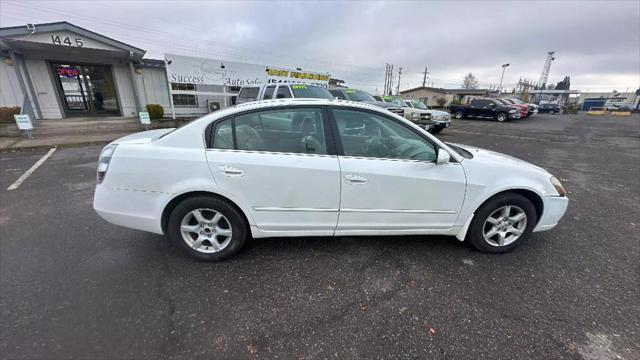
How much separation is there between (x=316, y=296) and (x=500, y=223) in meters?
2.09

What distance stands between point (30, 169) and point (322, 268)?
698cm

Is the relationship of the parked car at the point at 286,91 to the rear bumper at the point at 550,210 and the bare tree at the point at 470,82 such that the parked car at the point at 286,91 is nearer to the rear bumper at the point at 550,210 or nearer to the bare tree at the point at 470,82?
the rear bumper at the point at 550,210

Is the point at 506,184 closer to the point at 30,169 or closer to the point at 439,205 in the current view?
the point at 439,205

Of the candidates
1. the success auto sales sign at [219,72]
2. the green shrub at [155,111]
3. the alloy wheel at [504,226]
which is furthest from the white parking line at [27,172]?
the alloy wheel at [504,226]

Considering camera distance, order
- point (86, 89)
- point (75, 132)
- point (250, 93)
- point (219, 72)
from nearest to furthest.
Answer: point (250, 93)
point (75, 132)
point (86, 89)
point (219, 72)

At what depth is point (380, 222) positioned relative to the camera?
Result: 2605 mm

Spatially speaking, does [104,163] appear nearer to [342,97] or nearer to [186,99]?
[342,97]

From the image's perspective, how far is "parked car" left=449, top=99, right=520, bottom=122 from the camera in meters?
19.6

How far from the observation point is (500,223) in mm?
2770

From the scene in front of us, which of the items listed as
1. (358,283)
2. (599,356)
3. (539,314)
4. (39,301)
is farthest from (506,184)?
(39,301)

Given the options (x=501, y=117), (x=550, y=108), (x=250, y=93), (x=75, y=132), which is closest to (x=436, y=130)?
(x=250, y=93)

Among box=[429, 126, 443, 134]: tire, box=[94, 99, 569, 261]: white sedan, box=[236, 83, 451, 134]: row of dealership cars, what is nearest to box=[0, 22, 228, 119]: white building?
box=[236, 83, 451, 134]: row of dealership cars

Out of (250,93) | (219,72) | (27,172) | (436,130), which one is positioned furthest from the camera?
(436,130)

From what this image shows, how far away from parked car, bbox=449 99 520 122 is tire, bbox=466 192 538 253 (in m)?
21.3
